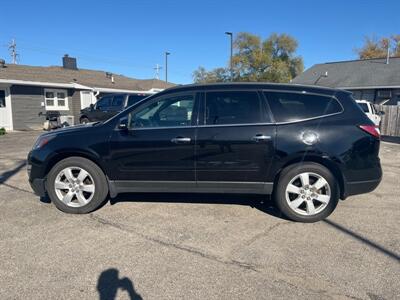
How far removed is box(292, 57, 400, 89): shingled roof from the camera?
936 inches

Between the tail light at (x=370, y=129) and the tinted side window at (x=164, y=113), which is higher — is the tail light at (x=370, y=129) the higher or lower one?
the lower one

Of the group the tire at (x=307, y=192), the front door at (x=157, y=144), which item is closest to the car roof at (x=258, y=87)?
the front door at (x=157, y=144)

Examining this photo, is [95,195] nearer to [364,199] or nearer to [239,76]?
[364,199]

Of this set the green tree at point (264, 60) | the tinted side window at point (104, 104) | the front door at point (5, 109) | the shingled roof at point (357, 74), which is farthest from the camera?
the green tree at point (264, 60)

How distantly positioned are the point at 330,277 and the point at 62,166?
362cm

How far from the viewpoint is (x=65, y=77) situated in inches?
852

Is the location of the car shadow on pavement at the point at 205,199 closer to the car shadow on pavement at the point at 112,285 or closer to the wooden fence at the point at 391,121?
the car shadow on pavement at the point at 112,285

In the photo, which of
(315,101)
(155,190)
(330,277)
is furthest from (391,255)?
(155,190)

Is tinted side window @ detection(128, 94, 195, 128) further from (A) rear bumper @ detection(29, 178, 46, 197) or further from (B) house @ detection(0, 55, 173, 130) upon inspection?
(B) house @ detection(0, 55, 173, 130)

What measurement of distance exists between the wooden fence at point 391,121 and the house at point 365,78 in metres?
7.35

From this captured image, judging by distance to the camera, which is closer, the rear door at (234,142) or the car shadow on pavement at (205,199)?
the rear door at (234,142)

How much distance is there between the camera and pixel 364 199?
522 cm

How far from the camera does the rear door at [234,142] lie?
4105mm

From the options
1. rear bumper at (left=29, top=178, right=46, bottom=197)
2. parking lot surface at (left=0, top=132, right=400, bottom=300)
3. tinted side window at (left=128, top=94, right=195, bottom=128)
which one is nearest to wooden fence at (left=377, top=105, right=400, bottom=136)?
parking lot surface at (left=0, top=132, right=400, bottom=300)
